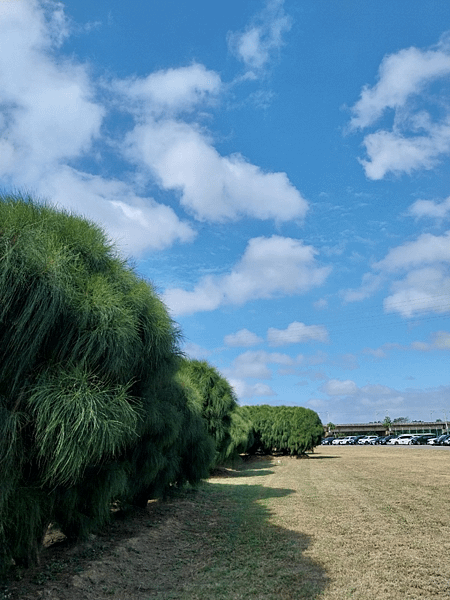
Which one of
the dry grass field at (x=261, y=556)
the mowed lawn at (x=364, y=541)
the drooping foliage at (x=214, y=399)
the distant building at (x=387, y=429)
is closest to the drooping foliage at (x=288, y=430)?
the drooping foliage at (x=214, y=399)

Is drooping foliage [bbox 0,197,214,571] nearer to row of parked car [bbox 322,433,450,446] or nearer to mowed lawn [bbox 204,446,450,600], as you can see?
mowed lawn [bbox 204,446,450,600]

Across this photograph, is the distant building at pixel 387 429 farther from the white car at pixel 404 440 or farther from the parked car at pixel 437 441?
the parked car at pixel 437 441

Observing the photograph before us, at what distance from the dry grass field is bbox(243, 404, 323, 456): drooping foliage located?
28806mm

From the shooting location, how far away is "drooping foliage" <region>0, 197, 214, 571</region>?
15.8 feet

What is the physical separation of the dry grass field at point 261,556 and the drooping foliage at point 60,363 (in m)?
0.87

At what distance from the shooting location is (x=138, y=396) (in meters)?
6.98

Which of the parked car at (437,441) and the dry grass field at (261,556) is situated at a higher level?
the dry grass field at (261,556)

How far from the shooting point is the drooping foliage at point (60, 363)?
15.8 feet

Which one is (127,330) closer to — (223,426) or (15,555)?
(15,555)

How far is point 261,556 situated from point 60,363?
4.84m

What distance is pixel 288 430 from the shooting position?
42.3 metres

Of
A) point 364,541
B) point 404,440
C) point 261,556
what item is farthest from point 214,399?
point 404,440

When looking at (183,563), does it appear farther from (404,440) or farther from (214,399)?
(404,440)

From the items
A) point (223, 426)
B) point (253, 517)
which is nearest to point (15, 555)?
point (253, 517)
